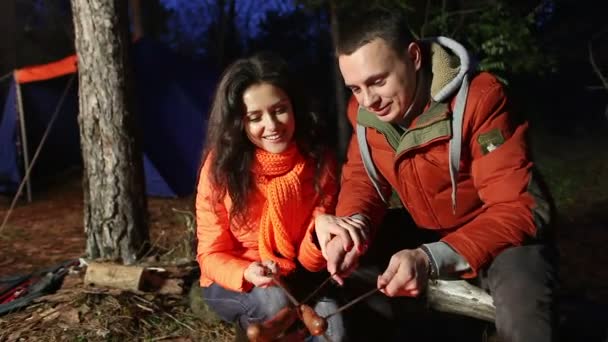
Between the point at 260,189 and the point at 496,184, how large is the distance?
1061 mm

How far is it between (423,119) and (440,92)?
0.41ft

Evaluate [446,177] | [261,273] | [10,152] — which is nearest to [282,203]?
[261,273]

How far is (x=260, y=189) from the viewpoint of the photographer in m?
2.51

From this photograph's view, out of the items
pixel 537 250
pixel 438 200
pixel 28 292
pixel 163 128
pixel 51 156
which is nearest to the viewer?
pixel 537 250

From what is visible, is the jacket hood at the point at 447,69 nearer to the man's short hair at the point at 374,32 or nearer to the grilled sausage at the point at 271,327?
the man's short hair at the point at 374,32

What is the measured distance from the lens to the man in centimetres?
190

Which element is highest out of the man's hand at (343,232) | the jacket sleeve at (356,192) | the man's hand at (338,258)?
the jacket sleeve at (356,192)

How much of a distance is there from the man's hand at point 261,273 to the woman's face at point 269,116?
554mm

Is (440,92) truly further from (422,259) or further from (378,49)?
(422,259)

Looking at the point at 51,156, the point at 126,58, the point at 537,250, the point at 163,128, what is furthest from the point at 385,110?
the point at 51,156

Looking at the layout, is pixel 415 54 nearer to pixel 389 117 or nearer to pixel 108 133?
pixel 389 117

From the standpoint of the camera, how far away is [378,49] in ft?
6.72

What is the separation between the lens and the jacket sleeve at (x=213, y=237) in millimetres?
2340

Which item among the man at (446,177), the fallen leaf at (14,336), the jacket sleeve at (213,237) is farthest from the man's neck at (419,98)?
→ the fallen leaf at (14,336)
